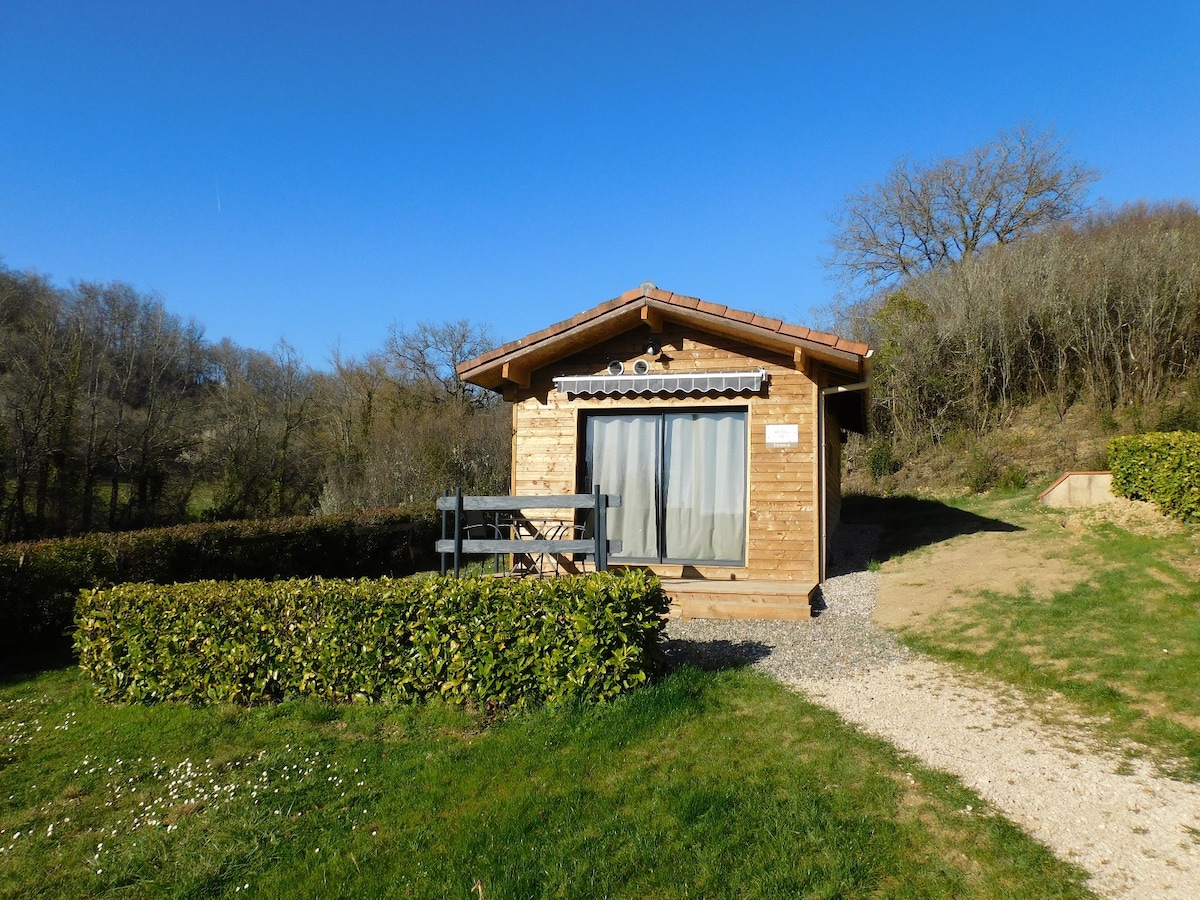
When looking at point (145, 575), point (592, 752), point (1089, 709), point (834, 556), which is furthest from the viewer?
point (834, 556)

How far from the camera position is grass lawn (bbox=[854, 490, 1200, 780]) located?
4.67 meters

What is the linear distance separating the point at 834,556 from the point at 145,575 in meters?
9.88

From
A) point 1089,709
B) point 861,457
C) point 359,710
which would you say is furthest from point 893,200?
point 359,710

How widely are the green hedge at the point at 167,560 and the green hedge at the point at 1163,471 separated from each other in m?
11.2

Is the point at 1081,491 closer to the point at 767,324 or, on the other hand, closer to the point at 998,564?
the point at 998,564

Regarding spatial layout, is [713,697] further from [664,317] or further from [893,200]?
[893,200]

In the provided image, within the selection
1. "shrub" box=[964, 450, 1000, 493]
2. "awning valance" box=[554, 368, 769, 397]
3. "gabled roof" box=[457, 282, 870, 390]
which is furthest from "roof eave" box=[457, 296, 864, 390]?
"shrub" box=[964, 450, 1000, 493]

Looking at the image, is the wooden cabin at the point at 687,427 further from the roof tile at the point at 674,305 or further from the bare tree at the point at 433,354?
the bare tree at the point at 433,354

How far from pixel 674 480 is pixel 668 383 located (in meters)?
1.34

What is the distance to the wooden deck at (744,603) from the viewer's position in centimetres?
770

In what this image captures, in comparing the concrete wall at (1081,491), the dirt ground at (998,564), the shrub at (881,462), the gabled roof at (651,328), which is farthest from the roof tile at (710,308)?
the shrub at (881,462)

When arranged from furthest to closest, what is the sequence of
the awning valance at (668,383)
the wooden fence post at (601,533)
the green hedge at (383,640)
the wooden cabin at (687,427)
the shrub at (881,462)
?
the shrub at (881,462)
the awning valance at (668,383)
the wooden cabin at (687,427)
the wooden fence post at (601,533)
the green hedge at (383,640)

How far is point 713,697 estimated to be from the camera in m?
5.18

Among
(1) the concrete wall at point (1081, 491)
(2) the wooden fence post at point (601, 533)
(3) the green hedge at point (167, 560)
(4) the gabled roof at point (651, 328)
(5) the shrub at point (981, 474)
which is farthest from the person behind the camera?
(5) the shrub at point (981, 474)
